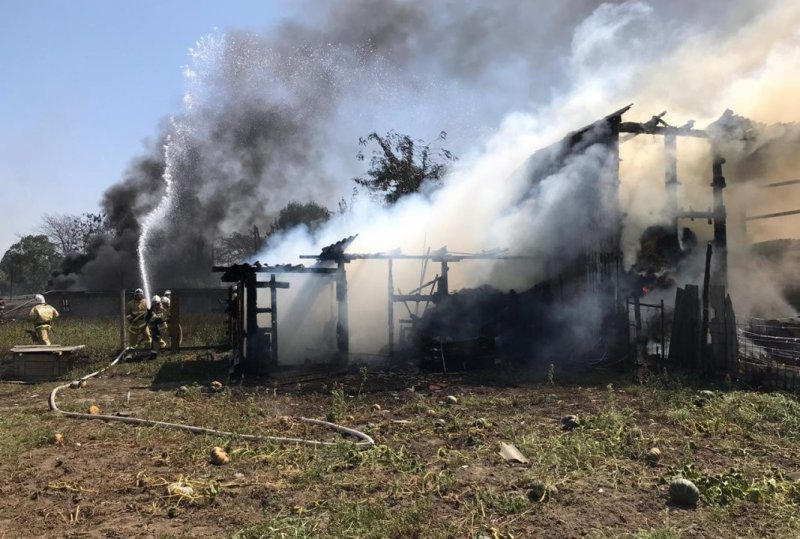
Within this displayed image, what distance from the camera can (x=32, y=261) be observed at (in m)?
65.2

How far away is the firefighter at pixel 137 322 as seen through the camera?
14656 millimetres

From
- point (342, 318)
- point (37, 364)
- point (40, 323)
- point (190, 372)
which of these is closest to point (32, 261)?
point (40, 323)

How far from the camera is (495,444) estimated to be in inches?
237

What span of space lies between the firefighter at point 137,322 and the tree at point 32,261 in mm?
58803

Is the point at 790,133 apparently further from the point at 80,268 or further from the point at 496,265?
the point at 80,268

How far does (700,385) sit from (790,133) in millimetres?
7526

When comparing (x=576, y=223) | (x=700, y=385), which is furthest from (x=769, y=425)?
(x=576, y=223)

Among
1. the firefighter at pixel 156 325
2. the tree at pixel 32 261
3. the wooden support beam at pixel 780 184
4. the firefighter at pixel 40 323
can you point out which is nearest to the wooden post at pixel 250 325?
the firefighter at pixel 156 325

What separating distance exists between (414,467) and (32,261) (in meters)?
73.9

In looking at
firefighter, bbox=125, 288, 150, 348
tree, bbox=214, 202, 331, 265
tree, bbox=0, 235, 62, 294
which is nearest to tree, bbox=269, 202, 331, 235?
tree, bbox=214, 202, 331, 265

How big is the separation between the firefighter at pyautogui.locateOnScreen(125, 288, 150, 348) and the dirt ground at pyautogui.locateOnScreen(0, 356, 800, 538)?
6.02 m

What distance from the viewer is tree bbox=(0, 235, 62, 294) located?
211 feet

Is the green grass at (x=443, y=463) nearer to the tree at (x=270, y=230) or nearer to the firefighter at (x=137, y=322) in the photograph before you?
the firefighter at (x=137, y=322)

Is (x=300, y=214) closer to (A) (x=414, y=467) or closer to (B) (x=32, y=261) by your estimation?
(A) (x=414, y=467)
